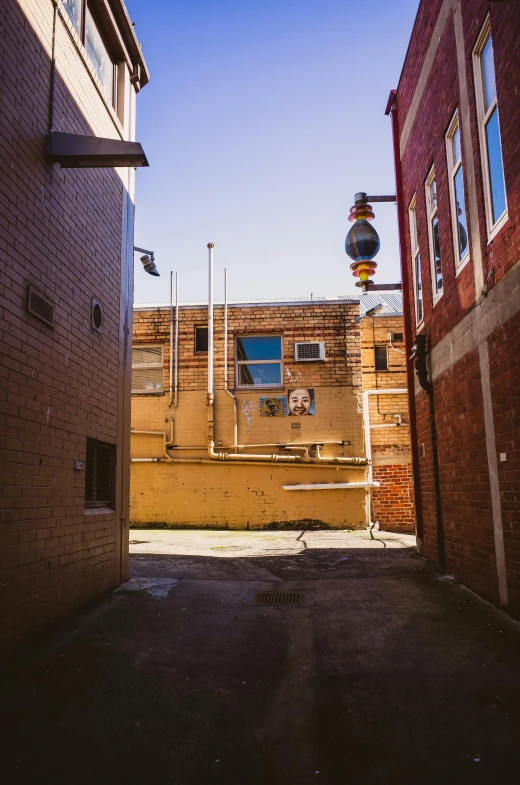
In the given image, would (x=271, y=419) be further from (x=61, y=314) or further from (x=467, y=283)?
(x=61, y=314)

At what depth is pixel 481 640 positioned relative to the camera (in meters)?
4.59

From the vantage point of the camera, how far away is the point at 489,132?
563 cm

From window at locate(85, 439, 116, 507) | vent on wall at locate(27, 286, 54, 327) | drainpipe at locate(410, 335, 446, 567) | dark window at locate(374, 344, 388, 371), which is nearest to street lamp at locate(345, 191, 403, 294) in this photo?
drainpipe at locate(410, 335, 446, 567)

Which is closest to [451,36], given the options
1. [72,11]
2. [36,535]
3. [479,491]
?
[72,11]

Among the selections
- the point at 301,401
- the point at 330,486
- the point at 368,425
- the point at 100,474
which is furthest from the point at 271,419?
the point at 100,474

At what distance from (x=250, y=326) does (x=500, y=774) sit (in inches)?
503

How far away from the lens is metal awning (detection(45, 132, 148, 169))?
5.20 metres

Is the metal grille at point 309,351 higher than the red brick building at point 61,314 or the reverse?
higher

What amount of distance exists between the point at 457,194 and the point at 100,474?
523 cm

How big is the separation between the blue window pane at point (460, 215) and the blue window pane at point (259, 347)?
27.4 ft

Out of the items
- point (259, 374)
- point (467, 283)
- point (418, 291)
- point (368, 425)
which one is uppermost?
point (418, 291)

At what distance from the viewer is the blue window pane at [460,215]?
6.51 m

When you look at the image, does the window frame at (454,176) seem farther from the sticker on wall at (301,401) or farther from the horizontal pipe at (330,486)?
the horizontal pipe at (330,486)

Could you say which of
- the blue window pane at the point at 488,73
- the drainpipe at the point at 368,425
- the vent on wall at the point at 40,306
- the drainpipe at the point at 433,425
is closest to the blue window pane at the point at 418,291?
the drainpipe at the point at 433,425
